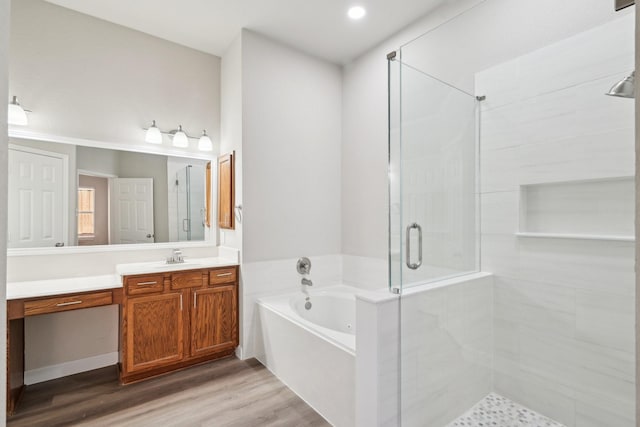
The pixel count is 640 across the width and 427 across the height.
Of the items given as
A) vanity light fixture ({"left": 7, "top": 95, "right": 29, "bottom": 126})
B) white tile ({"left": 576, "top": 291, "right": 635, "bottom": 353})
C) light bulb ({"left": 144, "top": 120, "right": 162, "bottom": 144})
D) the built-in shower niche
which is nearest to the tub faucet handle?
light bulb ({"left": 144, "top": 120, "right": 162, "bottom": 144})

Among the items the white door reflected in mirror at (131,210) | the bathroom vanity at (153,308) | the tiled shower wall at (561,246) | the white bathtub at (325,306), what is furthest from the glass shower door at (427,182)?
the white door reflected in mirror at (131,210)

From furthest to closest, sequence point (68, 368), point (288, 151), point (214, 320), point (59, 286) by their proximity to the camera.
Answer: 1. point (288, 151)
2. point (214, 320)
3. point (68, 368)
4. point (59, 286)

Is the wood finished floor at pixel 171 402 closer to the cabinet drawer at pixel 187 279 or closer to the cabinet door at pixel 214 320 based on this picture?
the cabinet door at pixel 214 320

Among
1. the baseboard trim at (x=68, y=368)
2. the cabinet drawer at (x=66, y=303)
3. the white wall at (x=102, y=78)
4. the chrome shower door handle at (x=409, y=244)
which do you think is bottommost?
the baseboard trim at (x=68, y=368)

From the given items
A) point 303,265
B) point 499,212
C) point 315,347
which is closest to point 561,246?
point 499,212

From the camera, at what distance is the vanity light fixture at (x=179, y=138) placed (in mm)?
3150

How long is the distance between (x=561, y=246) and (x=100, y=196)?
3489mm

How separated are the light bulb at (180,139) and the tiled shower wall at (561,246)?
2634 mm

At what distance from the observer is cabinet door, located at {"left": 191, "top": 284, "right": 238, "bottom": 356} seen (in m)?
2.77

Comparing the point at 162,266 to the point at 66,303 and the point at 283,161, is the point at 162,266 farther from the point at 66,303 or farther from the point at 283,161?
the point at 283,161

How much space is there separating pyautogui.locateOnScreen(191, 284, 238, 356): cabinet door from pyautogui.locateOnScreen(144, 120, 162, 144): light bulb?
1.47m

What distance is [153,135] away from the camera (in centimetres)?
302

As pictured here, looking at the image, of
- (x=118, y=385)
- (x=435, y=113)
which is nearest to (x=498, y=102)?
(x=435, y=113)

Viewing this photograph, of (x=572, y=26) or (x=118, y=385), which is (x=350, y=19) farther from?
(x=118, y=385)
